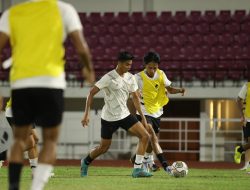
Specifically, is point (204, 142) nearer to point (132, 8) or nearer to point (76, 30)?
Answer: point (132, 8)

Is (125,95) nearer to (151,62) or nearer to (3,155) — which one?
(151,62)

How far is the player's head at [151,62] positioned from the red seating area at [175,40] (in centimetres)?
956

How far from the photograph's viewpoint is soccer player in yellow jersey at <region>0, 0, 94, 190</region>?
20.4 ft

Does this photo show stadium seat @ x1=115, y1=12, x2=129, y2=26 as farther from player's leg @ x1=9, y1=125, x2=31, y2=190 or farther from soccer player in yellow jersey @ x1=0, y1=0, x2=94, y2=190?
player's leg @ x1=9, y1=125, x2=31, y2=190

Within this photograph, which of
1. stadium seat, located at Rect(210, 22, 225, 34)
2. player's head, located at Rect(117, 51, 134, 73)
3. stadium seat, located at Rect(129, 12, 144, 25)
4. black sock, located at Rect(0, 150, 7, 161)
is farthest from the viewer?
stadium seat, located at Rect(129, 12, 144, 25)

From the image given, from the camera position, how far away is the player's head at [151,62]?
12.3 m

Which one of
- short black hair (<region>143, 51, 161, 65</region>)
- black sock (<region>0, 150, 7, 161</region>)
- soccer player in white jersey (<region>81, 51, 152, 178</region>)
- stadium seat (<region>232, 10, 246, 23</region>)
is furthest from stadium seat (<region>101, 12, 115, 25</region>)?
soccer player in white jersey (<region>81, 51, 152, 178</region>)

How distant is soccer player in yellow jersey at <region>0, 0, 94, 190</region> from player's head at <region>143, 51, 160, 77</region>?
5945mm

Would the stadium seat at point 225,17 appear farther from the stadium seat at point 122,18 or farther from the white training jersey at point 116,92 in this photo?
the white training jersey at point 116,92

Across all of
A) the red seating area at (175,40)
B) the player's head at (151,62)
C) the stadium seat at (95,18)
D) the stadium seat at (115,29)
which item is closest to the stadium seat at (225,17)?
the red seating area at (175,40)

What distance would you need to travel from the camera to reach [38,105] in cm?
626

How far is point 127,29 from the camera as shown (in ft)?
82.5

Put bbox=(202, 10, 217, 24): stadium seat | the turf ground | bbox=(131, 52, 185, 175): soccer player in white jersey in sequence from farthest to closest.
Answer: bbox=(202, 10, 217, 24): stadium seat
bbox=(131, 52, 185, 175): soccer player in white jersey
the turf ground

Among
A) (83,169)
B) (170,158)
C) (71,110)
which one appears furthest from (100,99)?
(83,169)
